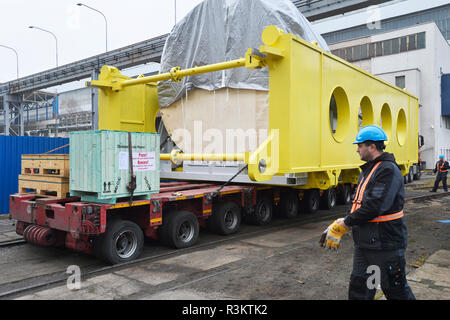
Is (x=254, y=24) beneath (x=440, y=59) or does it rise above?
beneath

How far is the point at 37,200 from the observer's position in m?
6.28

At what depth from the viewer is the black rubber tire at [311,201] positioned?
11070mm

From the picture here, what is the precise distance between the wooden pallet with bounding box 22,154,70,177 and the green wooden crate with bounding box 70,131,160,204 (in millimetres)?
290

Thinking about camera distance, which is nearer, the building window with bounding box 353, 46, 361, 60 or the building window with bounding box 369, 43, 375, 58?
the building window with bounding box 369, 43, 375, 58

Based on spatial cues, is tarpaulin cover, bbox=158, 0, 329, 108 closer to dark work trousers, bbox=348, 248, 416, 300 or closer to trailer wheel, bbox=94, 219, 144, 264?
trailer wheel, bbox=94, 219, 144, 264

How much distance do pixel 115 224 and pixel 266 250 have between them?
2.72 m

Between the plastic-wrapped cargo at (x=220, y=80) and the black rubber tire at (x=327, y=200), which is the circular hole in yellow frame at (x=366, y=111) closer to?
the plastic-wrapped cargo at (x=220, y=80)

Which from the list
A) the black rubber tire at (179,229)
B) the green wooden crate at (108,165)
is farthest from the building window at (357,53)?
the green wooden crate at (108,165)

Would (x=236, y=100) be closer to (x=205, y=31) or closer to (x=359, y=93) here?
(x=205, y=31)

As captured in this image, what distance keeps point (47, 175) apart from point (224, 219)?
Answer: 3.59 meters

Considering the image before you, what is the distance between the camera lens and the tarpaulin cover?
26.2 feet

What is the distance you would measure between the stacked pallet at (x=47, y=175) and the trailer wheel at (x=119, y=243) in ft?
3.61

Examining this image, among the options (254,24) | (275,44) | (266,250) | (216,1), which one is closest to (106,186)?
(266,250)

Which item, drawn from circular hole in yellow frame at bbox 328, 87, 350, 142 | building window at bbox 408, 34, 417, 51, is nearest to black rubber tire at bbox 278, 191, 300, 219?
circular hole in yellow frame at bbox 328, 87, 350, 142
